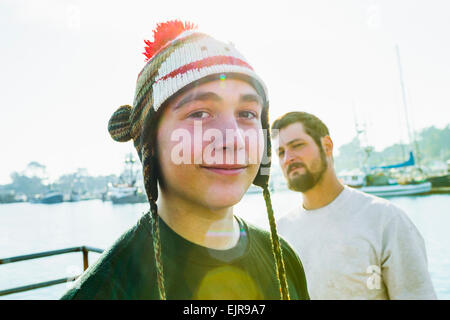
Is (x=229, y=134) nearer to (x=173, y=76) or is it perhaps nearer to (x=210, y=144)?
(x=210, y=144)

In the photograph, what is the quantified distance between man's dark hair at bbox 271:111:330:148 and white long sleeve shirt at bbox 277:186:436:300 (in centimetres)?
93

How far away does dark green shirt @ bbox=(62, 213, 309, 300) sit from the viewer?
1214 mm

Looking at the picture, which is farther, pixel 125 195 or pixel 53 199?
pixel 53 199

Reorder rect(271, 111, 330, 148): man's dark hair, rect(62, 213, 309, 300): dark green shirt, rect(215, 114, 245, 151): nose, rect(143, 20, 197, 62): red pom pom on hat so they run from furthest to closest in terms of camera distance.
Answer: rect(271, 111, 330, 148): man's dark hair < rect(143, 20, 197, 62): red pom pom on hat < rect(215, 114, 245, 151): nose < rect(62, 213, 309, 300): dark green shirt

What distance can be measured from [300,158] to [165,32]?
7.59 ft

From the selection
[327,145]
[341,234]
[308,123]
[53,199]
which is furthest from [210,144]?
[53,199]

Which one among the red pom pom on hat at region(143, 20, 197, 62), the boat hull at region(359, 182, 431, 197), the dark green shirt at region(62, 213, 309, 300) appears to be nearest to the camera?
the dark green shirt at region(62, 213, 309, 300)

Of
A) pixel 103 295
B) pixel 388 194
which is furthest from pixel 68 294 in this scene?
pixel 388 194

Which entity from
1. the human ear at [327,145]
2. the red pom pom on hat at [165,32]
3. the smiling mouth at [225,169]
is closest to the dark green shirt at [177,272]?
the smiling mouth at [225,169]

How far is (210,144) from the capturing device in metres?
1.31

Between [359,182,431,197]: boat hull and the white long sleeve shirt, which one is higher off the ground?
the white long sleeve shirt

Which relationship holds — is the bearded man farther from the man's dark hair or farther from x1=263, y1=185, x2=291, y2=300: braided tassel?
x1=263, y1=185, x2=291, y2=300: braided tassel

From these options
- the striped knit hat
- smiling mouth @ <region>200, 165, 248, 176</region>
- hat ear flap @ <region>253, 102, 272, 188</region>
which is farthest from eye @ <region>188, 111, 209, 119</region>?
hat ear flap @ <region>253, 102, 272, 188</region>

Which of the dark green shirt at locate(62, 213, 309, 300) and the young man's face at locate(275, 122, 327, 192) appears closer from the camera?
the dark green shirt at locate(62, 213, 309, 300)
